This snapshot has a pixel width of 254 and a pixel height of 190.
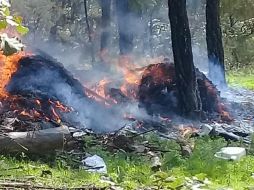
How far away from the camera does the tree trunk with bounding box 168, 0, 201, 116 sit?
1189 cm

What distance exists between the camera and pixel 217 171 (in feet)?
25.0

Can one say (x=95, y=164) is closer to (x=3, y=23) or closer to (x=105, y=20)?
(x=3, y=23)

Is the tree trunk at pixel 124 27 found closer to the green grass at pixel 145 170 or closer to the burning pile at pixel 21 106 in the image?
the burning pile at pixel 21 106

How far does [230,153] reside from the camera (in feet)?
27.3

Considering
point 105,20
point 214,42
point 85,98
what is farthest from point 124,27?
A: point 85,98

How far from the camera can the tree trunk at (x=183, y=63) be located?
1189 cm

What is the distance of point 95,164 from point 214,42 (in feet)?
32.6

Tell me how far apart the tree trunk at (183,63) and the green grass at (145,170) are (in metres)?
3.14

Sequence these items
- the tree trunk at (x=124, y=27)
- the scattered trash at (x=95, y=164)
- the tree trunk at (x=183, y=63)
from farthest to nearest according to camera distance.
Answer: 1. the tree trunk at (x=124, y=27)
2. the tree trunk at (x=183, y=63)
3. the scattered trash at (x=95, y=164)

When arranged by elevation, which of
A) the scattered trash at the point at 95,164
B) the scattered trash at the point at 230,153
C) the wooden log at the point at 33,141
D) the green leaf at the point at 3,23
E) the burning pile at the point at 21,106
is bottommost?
the scattered trash at the point at 230,153

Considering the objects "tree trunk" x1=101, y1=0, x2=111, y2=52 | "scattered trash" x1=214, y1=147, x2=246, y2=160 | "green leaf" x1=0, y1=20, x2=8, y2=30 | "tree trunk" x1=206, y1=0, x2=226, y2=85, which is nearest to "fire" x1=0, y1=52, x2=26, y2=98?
"scattered trash" x1=214, y1=147, x2=246, y2=160

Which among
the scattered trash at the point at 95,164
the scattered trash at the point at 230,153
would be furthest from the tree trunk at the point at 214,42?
the scattered trash at the point at 95,164

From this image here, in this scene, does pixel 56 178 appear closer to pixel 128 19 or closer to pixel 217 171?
pixel 217 171

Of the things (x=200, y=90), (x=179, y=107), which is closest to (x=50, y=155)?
(x=179, y=107)
